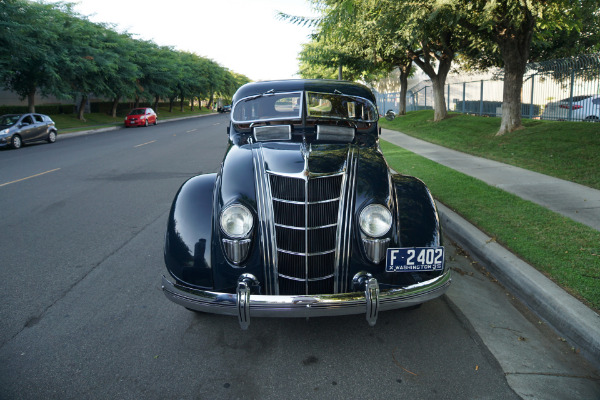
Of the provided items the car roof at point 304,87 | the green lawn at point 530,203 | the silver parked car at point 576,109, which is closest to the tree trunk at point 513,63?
the green lawn at point 530,203

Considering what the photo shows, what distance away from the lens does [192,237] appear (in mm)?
3434

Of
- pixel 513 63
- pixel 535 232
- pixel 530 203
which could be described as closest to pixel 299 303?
pixel 535 232

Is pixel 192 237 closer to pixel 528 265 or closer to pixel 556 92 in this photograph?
pixel 528 265

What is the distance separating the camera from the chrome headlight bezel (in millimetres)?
3182

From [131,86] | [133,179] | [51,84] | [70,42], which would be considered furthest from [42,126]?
[131,86]

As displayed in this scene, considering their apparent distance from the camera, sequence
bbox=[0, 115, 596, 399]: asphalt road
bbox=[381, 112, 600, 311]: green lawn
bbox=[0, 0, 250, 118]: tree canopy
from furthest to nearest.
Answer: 1. bbox=[0, 0, 250, 118]: tree canopy
2. bbox=[381, 112, 600, 311]: green lawn
3. bbox=[0, 115, 596, 399]: asphalt road

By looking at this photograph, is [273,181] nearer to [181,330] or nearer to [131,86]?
[181,330]

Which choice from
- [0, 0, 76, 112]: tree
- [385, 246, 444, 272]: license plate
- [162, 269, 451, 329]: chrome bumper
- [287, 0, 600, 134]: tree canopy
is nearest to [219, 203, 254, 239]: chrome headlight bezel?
[162, 269, 451, 329]: chrome bumper

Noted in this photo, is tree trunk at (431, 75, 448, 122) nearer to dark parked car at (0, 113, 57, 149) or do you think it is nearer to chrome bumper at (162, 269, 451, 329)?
dark parked car at (0, 113, 57, 149)

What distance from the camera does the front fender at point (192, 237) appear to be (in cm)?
332

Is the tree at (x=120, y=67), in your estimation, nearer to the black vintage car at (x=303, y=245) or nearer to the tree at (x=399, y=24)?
the tree at (x=399, y=24)

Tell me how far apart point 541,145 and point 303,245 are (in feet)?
33.9

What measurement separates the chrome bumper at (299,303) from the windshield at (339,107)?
7.15 feet

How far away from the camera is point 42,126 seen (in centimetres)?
2098
